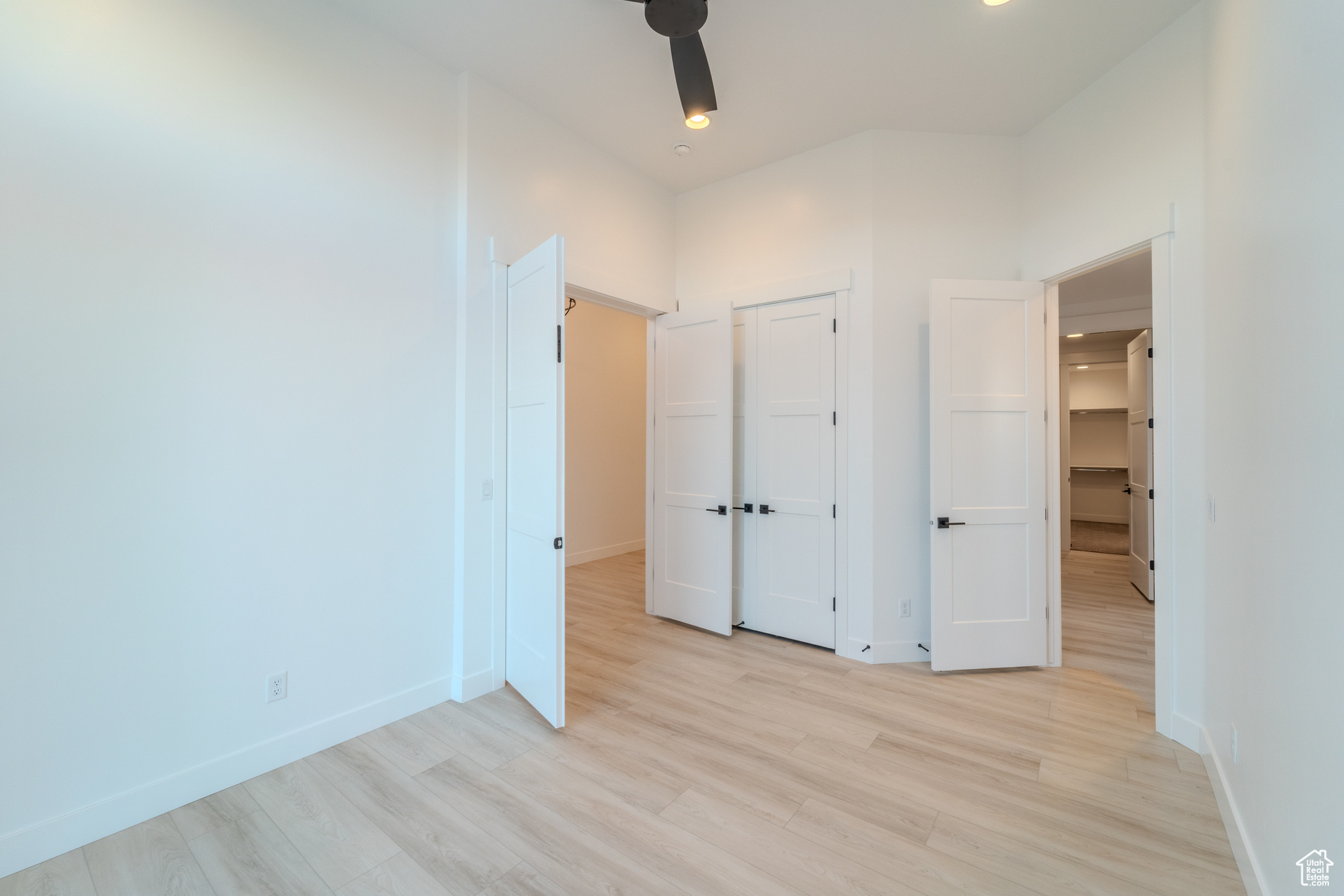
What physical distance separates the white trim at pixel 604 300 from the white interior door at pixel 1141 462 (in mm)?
4036

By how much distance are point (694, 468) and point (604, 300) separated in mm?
1308

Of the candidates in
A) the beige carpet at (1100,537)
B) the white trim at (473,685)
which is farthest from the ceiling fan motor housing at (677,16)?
the beige carpet at (1100,537)

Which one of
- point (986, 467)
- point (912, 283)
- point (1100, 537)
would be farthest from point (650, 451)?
point (1100, 537)

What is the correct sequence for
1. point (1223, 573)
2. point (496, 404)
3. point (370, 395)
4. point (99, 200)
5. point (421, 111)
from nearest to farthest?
point (99, 200) → point (1223, 573) → point (370, 395) → point (421, 111) → point (496, 404)

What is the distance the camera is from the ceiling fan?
6.45 feet

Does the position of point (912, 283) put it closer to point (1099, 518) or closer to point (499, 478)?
point (499, 478)

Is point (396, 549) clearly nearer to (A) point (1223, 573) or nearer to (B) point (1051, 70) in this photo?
(A) point (1223, 573)

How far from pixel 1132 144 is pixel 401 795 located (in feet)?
14.1

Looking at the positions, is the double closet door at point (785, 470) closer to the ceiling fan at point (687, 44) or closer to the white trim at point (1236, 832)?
the ceiling fan at point (687, 44)

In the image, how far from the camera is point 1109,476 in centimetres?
857

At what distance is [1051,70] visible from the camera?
277 cm

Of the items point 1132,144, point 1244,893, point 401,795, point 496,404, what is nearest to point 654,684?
point 401,795

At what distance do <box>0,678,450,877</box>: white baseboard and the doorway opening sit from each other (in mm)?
3750

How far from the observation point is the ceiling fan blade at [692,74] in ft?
7.05
